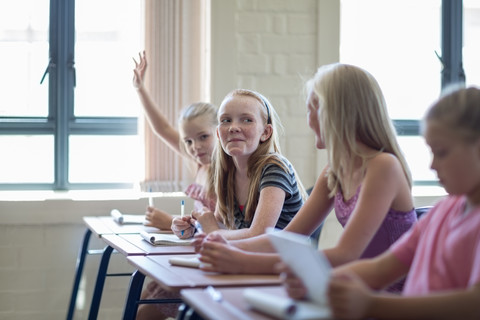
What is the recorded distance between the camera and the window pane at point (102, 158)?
382 cm

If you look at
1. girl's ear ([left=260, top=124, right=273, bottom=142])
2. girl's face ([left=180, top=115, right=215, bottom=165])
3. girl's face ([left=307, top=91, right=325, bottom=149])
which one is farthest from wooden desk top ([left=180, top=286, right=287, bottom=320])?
girl's face ([left=180, top=115, right=215, bottom=165])

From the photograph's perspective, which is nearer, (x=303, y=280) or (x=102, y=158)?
(x=303, y=280)

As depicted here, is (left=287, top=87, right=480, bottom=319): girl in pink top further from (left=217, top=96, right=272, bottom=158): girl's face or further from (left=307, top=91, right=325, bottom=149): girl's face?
(left=217, top=96, right=272, bottom=158): girl's face

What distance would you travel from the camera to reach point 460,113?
3.99 ft

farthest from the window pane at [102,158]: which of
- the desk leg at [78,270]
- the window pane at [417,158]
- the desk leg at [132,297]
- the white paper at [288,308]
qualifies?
the white paper at [288,308]

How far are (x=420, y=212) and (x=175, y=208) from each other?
1.78 meters

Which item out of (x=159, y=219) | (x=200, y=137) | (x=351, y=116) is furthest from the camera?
(x=200, y=137)

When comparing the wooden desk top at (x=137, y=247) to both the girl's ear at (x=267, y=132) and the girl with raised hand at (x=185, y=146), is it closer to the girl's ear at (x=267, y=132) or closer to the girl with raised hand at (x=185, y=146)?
the girl with raised hand at (x=185, y=146)

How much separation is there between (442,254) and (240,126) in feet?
4.07

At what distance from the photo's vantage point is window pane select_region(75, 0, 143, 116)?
3795 mm

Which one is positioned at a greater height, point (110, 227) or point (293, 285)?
point (293, 285)

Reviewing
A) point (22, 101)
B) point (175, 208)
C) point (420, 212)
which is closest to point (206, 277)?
point (420, 212)

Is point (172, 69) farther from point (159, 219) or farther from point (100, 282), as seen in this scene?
point (100, 282)

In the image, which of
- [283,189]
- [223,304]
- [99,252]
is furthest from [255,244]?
[99,252]
